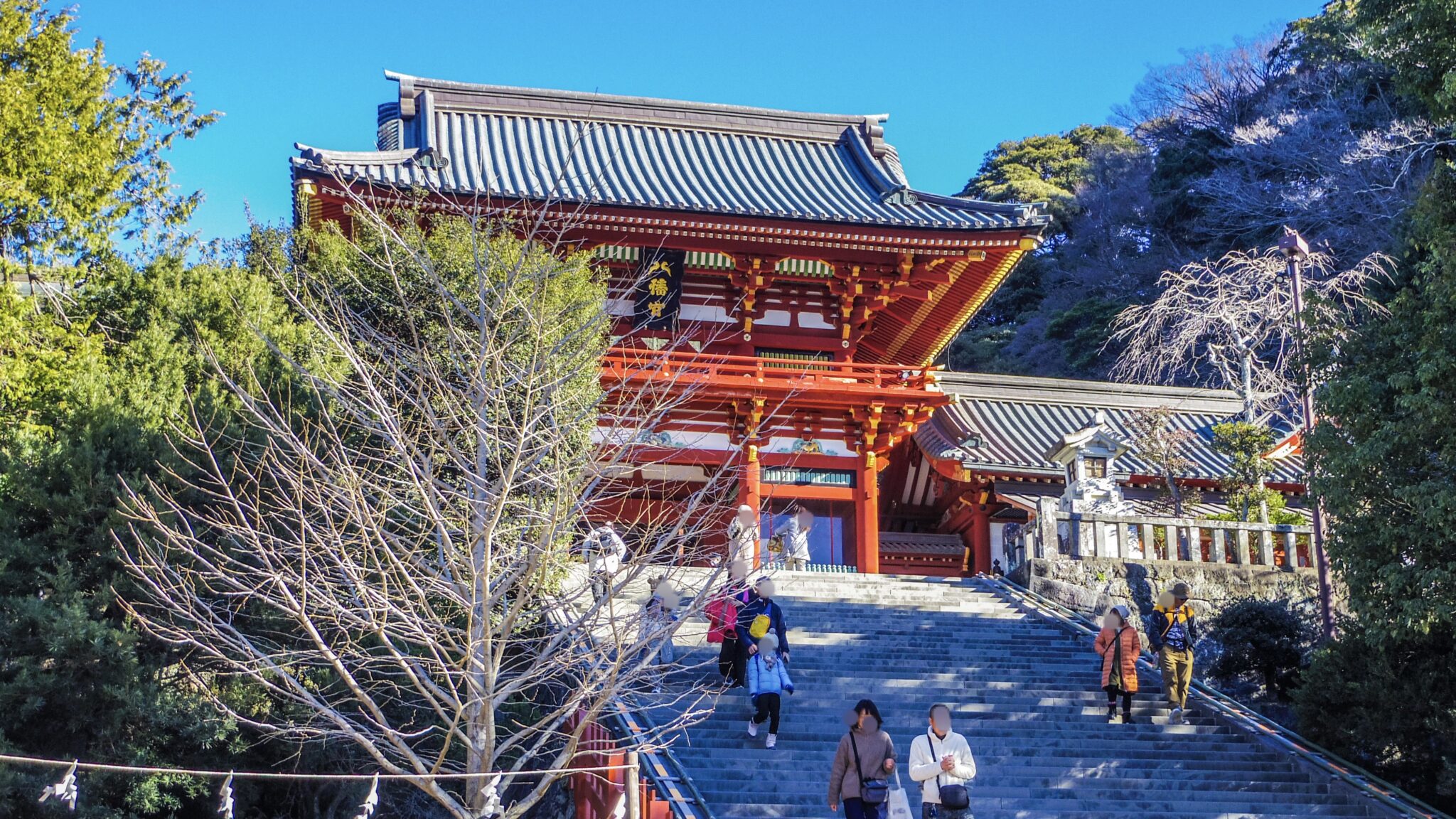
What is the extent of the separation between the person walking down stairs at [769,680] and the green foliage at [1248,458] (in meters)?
11.4

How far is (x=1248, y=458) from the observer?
2027 centimetres

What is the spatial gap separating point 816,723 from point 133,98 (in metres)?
12.7

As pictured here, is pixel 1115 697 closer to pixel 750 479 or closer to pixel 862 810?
pixel 862 810

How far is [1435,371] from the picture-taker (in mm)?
10844

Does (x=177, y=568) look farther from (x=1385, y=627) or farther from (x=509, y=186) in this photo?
(x=509, y=186)

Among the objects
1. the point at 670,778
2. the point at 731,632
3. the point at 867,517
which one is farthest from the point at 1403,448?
the point at 867,517

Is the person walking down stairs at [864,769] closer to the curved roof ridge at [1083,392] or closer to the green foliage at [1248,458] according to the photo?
the green foliage at [1248,458]

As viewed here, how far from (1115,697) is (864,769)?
4869mm

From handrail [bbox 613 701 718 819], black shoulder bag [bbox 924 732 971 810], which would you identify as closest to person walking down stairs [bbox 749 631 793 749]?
handrail [bbox 613 701 718 819]

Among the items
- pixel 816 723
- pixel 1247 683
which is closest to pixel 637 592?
pixel 816 723

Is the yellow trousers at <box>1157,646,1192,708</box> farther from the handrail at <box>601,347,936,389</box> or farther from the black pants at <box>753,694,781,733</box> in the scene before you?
the handrail at <box>601,347,936,389</box>

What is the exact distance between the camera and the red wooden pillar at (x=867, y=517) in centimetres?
2038

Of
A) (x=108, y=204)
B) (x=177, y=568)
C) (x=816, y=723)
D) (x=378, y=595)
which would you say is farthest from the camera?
(x=108, y=204)

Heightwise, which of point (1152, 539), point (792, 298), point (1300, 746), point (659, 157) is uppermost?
point (659, 157)
